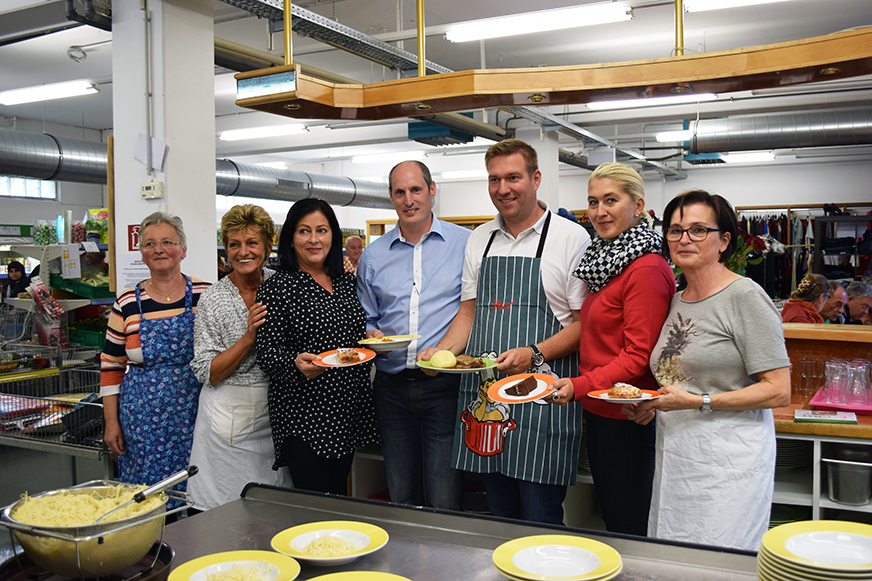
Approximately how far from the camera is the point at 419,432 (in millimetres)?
2811

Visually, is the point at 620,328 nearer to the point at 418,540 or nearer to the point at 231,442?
the point at 418,540

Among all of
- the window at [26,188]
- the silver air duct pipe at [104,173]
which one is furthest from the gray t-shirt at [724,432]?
the window at [26,188]

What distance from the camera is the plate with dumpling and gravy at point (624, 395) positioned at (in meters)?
2.00

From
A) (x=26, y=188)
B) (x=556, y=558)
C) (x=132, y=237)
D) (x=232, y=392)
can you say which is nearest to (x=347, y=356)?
(x=232, y=392)

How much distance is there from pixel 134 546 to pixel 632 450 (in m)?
1.64

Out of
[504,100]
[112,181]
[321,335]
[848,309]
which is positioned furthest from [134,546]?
[848,309]

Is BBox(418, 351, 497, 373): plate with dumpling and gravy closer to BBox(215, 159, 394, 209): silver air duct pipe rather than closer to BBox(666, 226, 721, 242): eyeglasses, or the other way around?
BBox(666, 226, 721, 242): eyeglasses

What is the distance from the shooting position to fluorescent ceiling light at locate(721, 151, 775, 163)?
44.5 feet

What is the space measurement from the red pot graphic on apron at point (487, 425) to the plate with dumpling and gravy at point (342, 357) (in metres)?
0.46

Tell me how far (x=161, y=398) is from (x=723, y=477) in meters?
2.17

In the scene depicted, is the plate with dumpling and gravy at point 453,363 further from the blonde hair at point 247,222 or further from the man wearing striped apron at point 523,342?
the blonde hair at point 247,222

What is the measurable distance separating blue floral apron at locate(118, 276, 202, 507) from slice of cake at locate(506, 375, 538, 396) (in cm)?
150

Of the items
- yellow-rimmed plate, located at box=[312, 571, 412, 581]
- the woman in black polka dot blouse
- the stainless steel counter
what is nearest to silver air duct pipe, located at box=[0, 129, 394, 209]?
the woman in black polka dot blouse

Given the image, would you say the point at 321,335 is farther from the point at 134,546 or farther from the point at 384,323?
the point at 134,546
